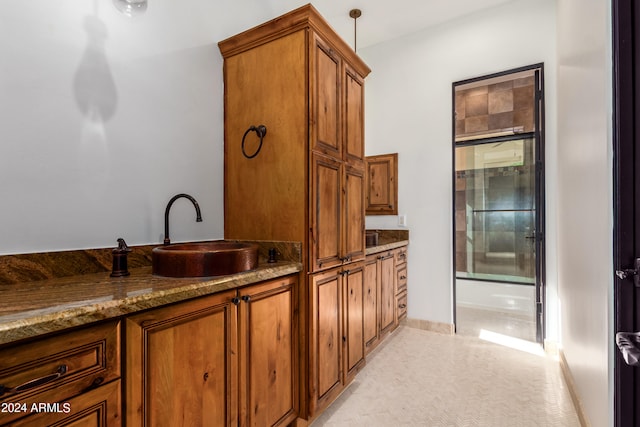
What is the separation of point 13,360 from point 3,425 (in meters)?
0.13

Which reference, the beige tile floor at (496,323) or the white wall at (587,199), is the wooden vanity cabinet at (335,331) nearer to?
the white wall at (587,199)

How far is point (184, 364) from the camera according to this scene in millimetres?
1077

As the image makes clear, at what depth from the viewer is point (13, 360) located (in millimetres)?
689

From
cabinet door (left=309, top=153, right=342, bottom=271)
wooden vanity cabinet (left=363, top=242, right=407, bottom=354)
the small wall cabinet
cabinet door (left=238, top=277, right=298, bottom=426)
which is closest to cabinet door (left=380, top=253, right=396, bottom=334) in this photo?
wooden vanity cabinet (left=363, top=242, right=407, bottom=354)

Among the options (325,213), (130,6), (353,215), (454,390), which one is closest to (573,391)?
(454,390)

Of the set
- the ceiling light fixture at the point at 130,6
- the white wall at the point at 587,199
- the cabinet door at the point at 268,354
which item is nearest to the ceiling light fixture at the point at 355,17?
the white wall at the point at 587,199

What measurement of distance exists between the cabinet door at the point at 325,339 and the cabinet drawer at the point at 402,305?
134 cm

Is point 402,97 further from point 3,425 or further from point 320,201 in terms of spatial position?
point 3,425

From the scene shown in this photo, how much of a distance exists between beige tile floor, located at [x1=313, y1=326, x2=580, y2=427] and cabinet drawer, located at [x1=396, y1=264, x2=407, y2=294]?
0.53 metres

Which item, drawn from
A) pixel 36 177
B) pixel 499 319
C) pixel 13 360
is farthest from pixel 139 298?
pixel 499 319

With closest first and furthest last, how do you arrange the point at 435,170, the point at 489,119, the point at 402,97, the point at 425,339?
the point at 425,339 → the point at 435,170 → the point at 402,97 → the point at 489,119

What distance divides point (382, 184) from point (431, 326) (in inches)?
62.2

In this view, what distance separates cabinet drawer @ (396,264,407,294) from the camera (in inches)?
121

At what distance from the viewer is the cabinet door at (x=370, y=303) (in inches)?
92.6
